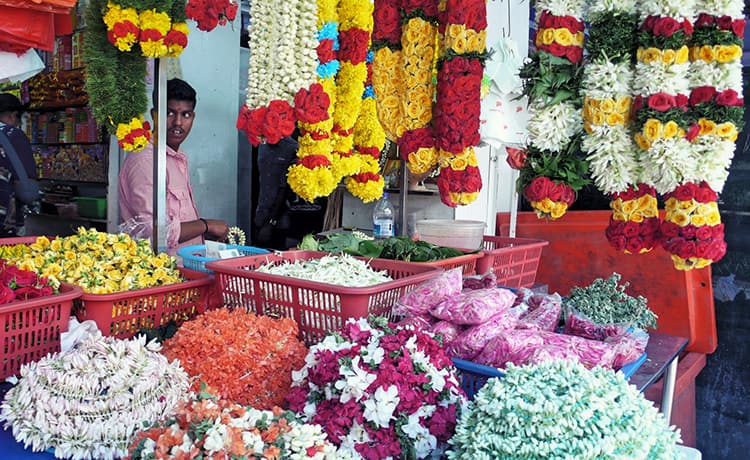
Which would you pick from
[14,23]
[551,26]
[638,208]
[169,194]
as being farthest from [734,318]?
[14,23]

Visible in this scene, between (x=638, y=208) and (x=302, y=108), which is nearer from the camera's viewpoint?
(x=638, y=208)

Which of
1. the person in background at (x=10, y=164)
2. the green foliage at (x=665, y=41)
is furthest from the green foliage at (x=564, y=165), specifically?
the person in background at (x=10, y=164)

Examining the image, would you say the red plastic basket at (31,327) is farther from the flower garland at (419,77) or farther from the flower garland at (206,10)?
the flower garland at (419,77)

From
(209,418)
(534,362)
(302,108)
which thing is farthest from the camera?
(302,108)

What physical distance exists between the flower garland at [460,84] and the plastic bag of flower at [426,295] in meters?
0.86

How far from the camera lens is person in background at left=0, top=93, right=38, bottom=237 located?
4.35m

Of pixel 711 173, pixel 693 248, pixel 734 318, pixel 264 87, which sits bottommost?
pixel 734 318

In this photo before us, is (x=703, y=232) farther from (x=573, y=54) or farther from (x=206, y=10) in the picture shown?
(x=206, y=10)

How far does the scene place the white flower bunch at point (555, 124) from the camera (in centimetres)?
210

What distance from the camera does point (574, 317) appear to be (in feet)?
6.38

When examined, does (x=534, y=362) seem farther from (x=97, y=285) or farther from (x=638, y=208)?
(x=97, y=285)

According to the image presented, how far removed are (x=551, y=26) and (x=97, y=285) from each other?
181 centimetres

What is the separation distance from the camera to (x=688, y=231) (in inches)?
75.2

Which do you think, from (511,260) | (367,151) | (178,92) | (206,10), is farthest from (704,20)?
(178,92)
